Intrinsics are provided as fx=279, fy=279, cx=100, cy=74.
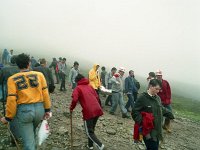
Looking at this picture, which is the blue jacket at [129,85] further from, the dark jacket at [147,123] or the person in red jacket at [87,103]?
the dark jacket at [147,123]

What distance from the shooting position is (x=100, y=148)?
8.30m

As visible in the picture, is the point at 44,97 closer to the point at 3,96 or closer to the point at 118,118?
the point at 3,96

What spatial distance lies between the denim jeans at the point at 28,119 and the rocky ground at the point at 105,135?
2.67m

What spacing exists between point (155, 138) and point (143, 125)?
45cm

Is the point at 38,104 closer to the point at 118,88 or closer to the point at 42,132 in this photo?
the point at 42,132

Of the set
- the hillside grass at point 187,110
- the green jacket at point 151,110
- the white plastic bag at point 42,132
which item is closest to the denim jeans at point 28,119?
the white plastic bag at point 42,132

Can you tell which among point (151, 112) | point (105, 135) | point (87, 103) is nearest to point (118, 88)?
point (105, 135)

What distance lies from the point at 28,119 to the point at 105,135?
545 cm

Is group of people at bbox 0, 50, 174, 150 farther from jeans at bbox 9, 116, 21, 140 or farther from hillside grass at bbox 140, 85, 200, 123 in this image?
hillside grass at bbox 140, 85, 200, 123

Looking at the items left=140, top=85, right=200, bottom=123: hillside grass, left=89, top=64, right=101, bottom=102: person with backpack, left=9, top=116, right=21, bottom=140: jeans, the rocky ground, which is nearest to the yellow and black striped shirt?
left=9, top=116, right=21, bottom=140: jeans

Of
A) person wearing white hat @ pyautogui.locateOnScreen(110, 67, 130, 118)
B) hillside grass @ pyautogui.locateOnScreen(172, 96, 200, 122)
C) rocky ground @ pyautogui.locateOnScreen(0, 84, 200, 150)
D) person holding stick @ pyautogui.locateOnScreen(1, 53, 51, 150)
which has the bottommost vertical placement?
hillside grass @ pyautogui.locateOnScreen(172, 96, 200, 122)

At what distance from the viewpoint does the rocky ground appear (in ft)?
29.8

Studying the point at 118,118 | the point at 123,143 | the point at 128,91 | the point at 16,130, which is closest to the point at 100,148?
the point at 123,143

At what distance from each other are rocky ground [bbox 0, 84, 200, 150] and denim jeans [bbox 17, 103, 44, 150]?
267 cm
